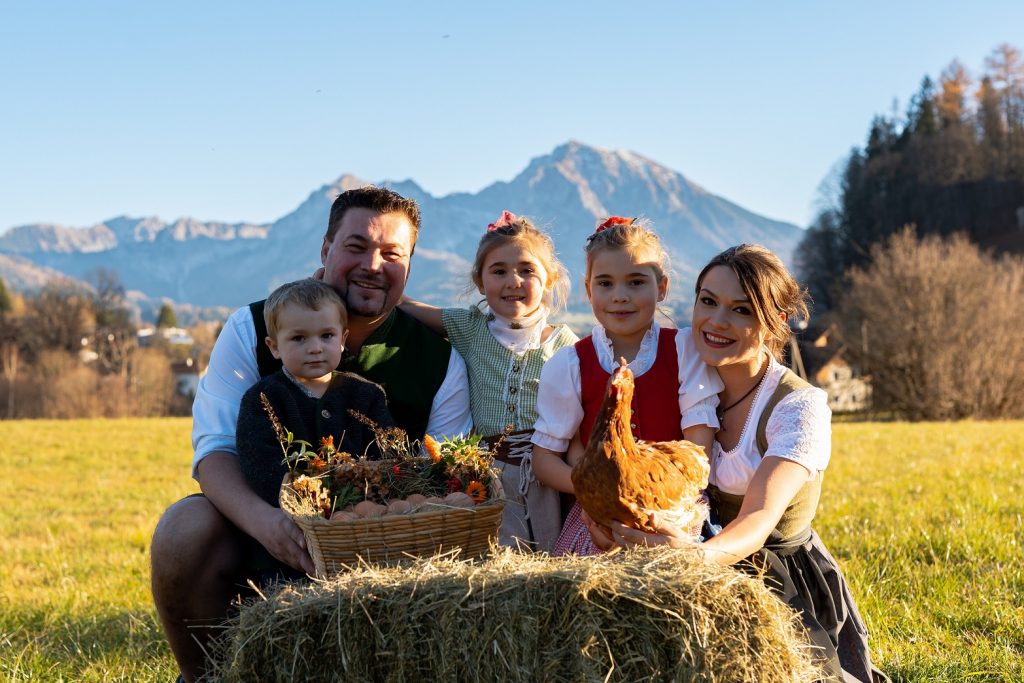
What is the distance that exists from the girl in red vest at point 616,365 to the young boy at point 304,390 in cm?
76

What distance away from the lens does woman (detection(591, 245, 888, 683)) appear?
3383 millimetres

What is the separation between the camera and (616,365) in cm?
395

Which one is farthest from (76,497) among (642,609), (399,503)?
(642,609)

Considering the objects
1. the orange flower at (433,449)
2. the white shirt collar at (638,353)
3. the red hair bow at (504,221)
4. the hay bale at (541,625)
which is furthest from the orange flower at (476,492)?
the red hair bow at (504,221)

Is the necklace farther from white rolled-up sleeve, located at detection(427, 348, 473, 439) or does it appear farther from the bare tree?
the bare tree

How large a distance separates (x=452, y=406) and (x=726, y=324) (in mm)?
1519

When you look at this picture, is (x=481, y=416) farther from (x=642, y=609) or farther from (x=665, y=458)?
(x=642, y=609)

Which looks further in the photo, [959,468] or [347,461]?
[959,468]

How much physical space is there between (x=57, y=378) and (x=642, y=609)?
56.8 meters

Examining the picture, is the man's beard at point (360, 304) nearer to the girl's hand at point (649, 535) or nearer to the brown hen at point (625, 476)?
the brown hen at point (625, 476)

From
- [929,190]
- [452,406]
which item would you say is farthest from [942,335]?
[929,190]

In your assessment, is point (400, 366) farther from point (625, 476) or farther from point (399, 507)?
point (625, 476)

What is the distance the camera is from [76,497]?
12336 mm

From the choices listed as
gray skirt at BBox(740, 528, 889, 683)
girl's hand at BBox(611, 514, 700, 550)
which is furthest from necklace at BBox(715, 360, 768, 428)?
girl's hand at BBox(611, 514, 700, 550)
